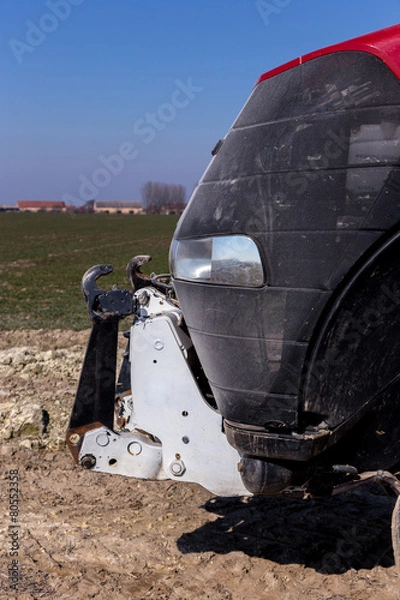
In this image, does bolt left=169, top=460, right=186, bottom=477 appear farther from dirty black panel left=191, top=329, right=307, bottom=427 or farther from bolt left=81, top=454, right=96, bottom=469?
dirty black panel left=191, top=329, right=307, bottom=427

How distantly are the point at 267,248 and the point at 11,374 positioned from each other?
15.5 ft

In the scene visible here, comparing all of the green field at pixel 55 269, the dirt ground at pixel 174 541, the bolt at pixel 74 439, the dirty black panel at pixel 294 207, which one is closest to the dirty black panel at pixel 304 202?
the dirty black panel at pixel 294 207

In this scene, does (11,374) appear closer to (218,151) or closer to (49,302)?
(218,151)

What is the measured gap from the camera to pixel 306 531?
3.77m

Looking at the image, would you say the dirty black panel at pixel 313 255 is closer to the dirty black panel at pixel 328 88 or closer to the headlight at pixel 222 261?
the headlight at pixel 222 261

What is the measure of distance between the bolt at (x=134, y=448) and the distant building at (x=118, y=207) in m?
100

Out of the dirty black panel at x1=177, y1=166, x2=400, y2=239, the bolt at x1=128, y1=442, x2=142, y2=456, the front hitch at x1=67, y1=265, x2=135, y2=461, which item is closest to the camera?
the dirty black panel at x1=177, y1=166, x2=400, y2=239

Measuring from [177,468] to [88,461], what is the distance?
0.43 meters

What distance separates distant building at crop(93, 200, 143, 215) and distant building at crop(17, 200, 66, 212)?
8549 mm

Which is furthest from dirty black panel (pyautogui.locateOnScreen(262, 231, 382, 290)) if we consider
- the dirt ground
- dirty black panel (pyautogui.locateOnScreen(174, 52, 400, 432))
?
the dirt ground

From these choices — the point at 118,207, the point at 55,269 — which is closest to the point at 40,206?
the point at 118,207

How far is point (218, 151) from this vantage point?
2.85m

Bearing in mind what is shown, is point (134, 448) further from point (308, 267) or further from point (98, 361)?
point (308, 267)

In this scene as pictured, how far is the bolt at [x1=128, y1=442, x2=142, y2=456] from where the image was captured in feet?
10.9
